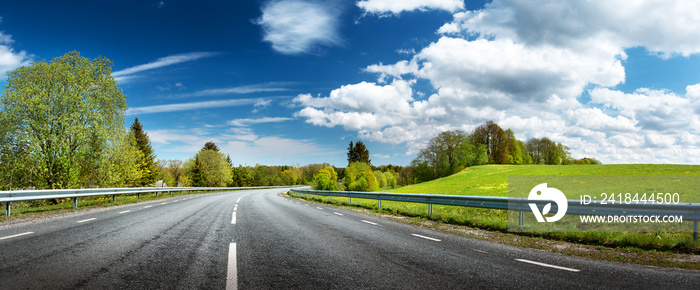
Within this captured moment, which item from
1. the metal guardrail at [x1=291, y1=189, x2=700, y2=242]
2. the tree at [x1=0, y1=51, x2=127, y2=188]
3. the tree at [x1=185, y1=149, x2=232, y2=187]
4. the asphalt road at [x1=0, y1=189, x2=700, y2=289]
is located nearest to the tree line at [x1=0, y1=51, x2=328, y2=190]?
the tree at [x1=0, y1=51, x2=127, y2=188]

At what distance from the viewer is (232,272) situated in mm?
4352

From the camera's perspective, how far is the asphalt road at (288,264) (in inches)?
157

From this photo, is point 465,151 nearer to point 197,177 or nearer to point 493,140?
point 493,140

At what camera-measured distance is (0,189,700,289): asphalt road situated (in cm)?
399

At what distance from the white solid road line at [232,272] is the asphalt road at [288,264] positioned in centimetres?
1

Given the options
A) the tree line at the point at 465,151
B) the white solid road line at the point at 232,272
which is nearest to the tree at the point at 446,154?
the tree line at the point at 465,151

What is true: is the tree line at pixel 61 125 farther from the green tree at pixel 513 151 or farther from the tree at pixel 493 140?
the green tree at pixel 513 151

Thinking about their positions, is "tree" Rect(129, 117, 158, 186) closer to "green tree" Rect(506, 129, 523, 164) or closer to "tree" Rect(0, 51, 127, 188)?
"tree" Rect(0, 51, 127, 188)

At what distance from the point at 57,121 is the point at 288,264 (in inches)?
1130

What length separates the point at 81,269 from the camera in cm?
441

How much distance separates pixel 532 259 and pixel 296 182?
4929 inches

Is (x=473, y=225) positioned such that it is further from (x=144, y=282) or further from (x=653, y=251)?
(x=144, y=282)

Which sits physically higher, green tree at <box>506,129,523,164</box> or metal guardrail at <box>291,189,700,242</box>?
green tree at <box>506,129,523,164</box>

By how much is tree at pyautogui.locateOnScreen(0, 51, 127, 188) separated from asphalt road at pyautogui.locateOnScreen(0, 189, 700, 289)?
22084 millimetres
